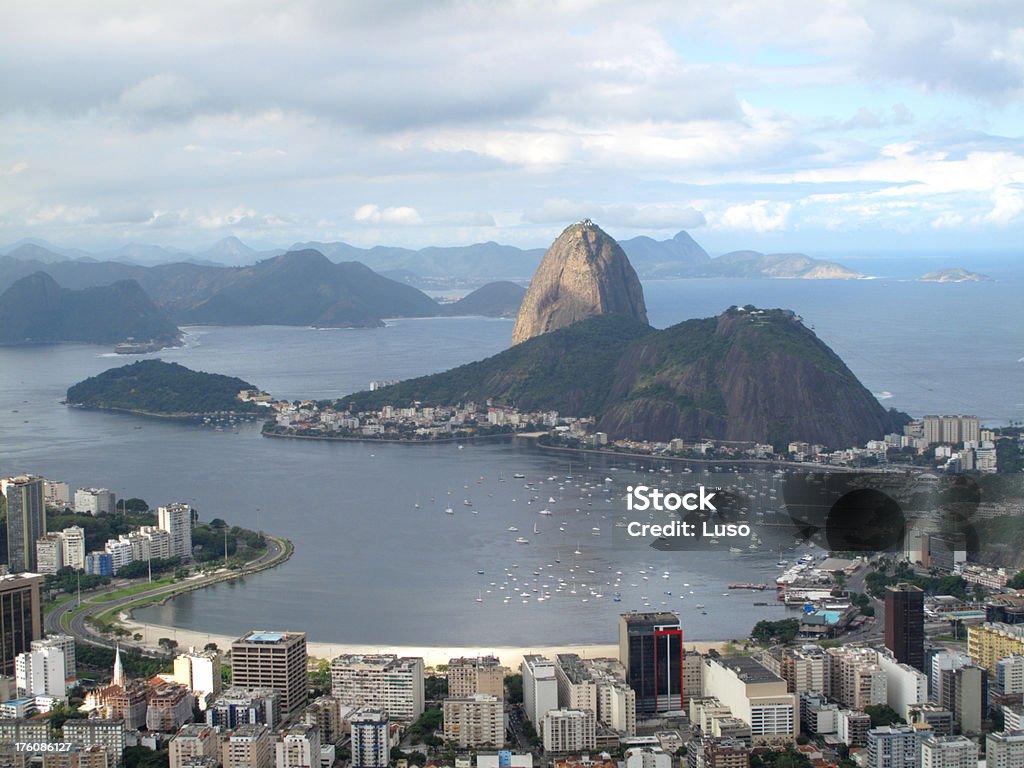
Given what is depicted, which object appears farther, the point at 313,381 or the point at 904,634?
the point at 313,381

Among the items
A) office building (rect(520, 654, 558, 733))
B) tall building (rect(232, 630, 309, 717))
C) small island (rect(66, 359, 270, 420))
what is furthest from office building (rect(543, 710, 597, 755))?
small island (rect(66, 359, 270, 420))

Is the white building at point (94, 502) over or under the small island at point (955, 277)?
under

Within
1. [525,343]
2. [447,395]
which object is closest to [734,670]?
[447,395]

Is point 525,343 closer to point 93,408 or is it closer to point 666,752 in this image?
point 93,408

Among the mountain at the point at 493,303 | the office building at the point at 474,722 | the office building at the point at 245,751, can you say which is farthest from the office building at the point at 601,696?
the mountain at the point at 493,303

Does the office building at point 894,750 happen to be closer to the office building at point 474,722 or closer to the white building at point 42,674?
the office building at point 474,722

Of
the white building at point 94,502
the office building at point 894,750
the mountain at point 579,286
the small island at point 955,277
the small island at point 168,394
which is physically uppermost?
the small island at point 955,277

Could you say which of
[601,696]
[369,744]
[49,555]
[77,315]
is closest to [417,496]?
[49,555]
